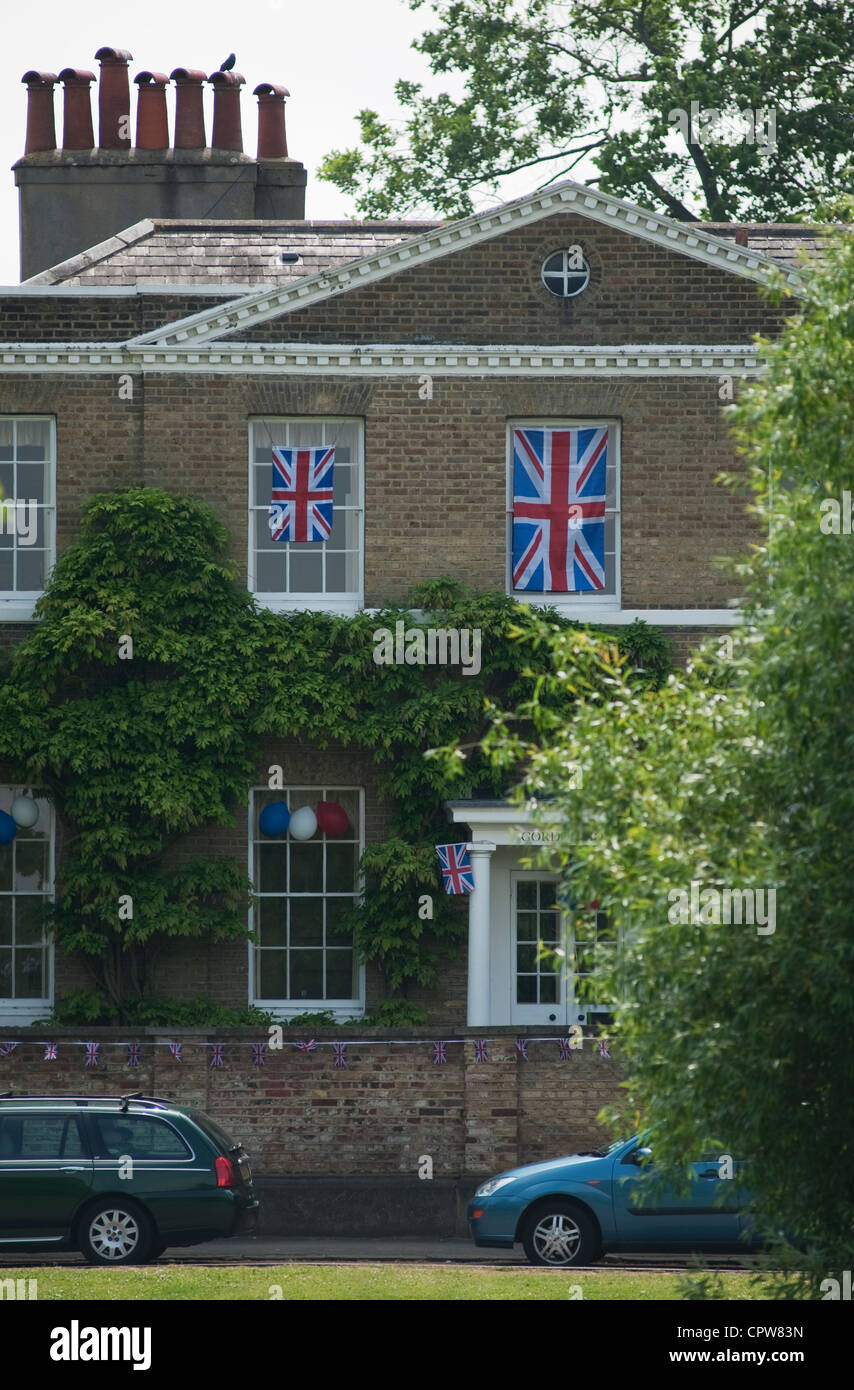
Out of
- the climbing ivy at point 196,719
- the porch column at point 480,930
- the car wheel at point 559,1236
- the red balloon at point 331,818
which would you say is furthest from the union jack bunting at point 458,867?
the car wheel at point 559,1236

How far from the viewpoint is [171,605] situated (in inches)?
833

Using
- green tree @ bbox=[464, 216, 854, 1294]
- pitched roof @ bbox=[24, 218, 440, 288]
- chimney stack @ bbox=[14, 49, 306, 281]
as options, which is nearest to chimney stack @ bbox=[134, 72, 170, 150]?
chimney stack @ bbox=[14, 49, 306, 281]

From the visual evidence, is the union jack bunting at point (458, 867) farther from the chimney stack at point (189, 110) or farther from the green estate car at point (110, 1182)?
the chimney stack at point (189, 110)

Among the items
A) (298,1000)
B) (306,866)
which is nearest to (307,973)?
(298,1000)

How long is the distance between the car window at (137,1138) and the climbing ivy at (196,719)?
4234 millimetres

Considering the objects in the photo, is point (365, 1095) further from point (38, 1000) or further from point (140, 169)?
point (140, 169)

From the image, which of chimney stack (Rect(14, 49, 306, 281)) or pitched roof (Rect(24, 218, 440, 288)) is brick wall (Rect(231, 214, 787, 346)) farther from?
chimney stack (Rect(14, 49, 306, 281))

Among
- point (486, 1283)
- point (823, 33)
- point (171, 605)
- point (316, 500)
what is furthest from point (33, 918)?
point (823, 33)

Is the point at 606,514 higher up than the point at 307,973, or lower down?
higher up

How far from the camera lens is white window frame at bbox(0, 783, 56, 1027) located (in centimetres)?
2130

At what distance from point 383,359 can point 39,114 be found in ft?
33.4

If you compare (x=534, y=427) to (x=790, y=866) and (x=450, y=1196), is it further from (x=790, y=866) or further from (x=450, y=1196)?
(x=790, y=866)

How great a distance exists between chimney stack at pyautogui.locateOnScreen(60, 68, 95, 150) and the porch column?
13645 millimetres

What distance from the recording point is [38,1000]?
70.2 feet
